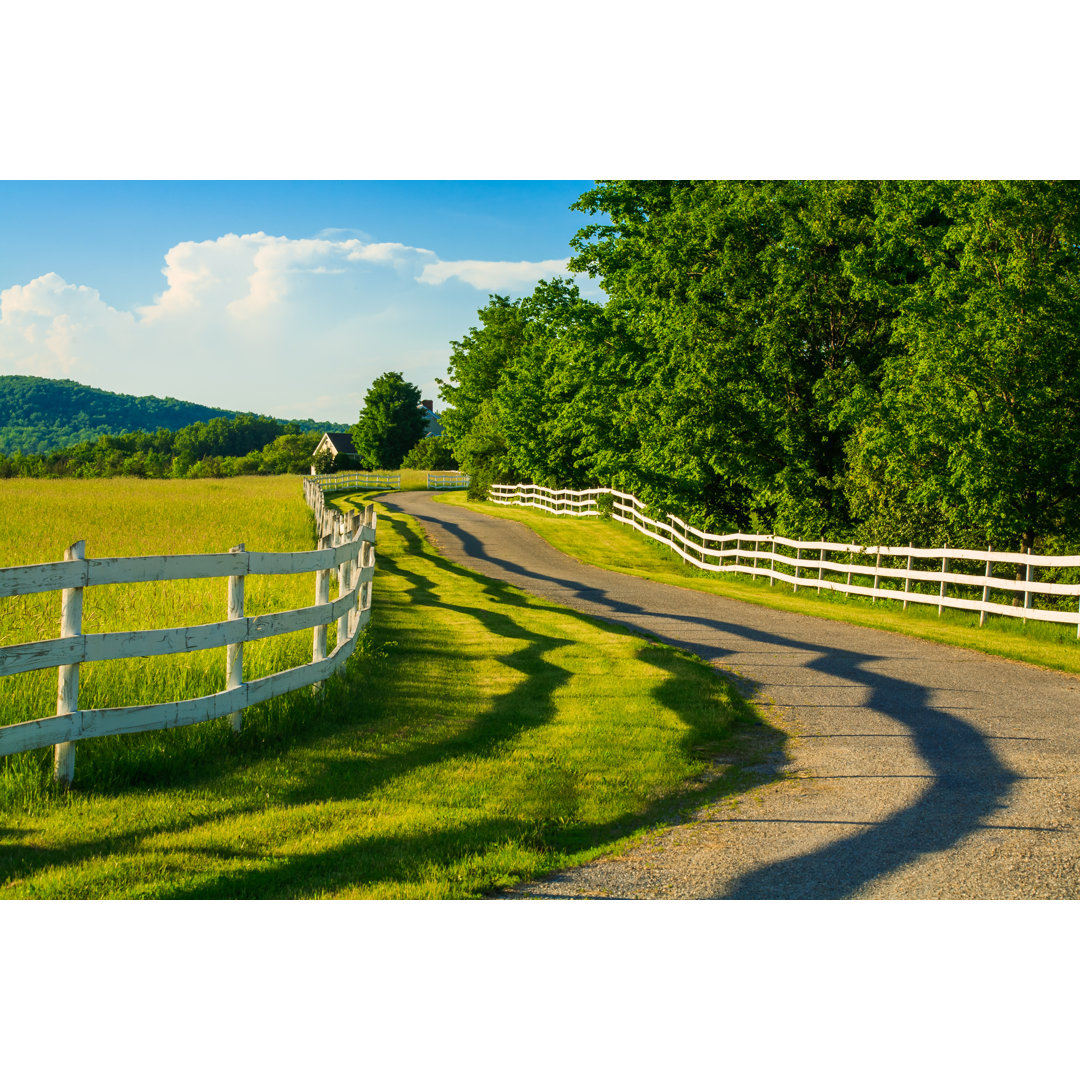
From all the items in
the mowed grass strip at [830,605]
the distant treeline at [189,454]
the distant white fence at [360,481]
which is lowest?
the mowed grass strip at [830,605]

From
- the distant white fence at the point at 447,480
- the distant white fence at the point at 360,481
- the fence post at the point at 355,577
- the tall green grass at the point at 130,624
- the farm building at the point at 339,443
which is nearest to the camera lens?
the tall green grass at the point at 130,624

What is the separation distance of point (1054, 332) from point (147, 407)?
5064 inches

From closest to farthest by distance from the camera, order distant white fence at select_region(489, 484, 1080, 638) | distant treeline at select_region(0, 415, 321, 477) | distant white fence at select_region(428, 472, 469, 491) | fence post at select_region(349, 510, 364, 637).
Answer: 1. fence post at select_region(349, 510, 364, 637)
2. distant white fence at select_region(489, 484, 1080, 638)
3. distant treeline at select_region(0, 415, 321, 477)
4. distant white fence at select_region(428, 472, 469, 491)

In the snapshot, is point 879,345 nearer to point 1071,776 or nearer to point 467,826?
point 1071,776

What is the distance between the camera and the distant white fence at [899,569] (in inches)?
598

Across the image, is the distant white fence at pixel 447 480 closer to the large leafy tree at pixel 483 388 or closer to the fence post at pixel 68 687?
the large leafy tree at pixel 483 388

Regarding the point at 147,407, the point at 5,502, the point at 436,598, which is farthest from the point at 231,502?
the point at 147,407

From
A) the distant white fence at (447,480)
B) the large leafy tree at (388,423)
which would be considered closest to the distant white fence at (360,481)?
the distant white fence at (447,480)

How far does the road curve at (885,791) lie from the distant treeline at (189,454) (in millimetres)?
46224

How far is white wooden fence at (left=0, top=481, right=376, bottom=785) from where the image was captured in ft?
18.6

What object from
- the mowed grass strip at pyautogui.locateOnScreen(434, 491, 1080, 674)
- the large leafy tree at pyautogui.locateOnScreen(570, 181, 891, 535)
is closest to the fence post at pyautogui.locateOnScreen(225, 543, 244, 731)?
the mowed grass strip at pyautogui.locateOnScreen(434, 491, 1080, 674)

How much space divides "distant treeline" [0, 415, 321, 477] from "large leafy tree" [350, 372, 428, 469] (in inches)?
584

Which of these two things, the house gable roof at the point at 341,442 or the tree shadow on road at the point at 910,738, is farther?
the house gable roof at the point at 341,442

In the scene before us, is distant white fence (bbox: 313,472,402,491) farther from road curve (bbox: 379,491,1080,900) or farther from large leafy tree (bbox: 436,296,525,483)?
road curve (bbox: 379,491,1080,900)
